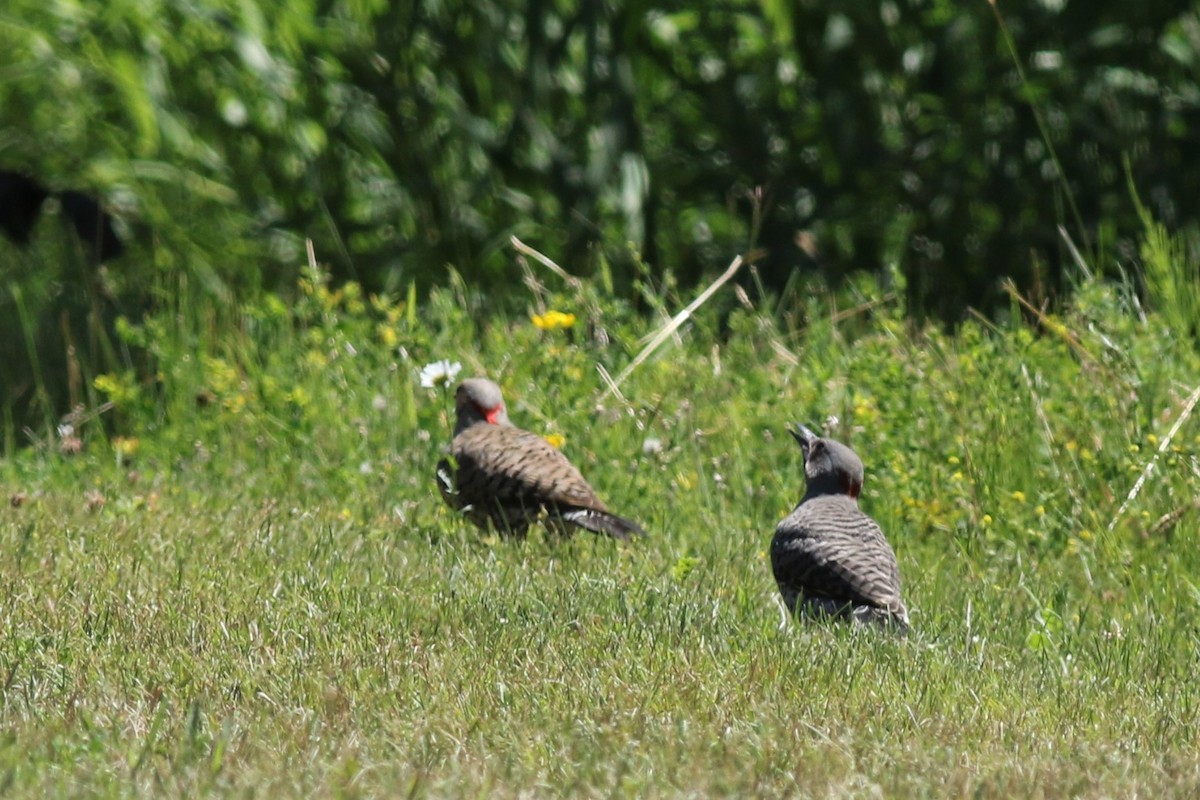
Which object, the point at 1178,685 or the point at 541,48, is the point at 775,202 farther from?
the point at 1178,685

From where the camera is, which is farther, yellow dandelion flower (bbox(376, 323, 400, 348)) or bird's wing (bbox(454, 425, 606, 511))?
yellow dandelion flower (bbox(376, 323, 400, 348))

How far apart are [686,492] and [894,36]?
398 cm

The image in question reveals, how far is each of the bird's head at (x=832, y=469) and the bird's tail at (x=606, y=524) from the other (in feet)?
2.19

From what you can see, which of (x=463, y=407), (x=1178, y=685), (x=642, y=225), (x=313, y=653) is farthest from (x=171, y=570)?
(x=642, y=225)

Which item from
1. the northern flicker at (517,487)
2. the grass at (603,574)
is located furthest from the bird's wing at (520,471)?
the grass at (603,574)

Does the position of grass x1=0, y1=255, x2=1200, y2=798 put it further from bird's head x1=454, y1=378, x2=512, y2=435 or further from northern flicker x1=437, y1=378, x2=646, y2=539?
bird's head x1=454, y1=378, x2=512, y2=435

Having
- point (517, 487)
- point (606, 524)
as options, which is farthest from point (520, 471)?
point (606, 524)

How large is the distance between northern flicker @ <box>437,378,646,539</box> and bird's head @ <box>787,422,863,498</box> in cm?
67

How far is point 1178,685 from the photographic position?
15.6 ft

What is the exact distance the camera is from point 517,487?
20.2 feet

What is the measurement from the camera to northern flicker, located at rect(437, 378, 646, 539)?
20.1ft

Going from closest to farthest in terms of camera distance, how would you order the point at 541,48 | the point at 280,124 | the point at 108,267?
1. the point at 541,48
2. the point at 280,124
3. the point at 108,267

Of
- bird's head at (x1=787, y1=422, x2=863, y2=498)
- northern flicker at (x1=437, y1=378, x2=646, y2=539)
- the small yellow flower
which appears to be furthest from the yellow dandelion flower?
bird's head at (x1=787, y1=422, x2=863, y2=498)

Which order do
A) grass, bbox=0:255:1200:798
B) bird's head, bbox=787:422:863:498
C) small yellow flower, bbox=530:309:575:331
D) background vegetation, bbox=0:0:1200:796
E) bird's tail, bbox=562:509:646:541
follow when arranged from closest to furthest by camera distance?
grass, bbox=0:255:1200:798 < background vegetation, bbox=0:0:1200:796 < bird's head, bbox=787:422:863:498 < bird's tail, bbox=562:509:646:541 < small yellow flower, bbox=530:309:575:331
